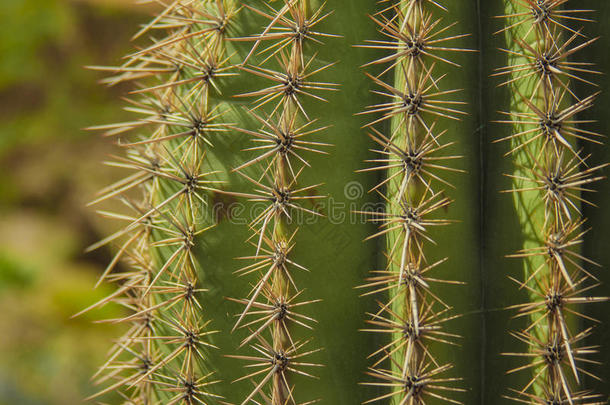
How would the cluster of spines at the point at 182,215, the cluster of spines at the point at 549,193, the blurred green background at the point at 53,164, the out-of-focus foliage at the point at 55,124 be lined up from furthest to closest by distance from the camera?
the out-of-focus foliage at the point at 55,124 < the blurred green background at the point at 53,164 < the cluster of spines at the point at 182,215 < the cluster of spines at the point at 549,193

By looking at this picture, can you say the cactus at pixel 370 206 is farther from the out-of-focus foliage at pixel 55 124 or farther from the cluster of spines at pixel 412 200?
the out-of-focus foliage at pixel 55 124

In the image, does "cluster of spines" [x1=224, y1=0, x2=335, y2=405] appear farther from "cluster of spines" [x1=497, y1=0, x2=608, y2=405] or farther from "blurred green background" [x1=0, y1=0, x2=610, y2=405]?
"blurred green background" [x1=0, y1=0, x2=610, y2=405]

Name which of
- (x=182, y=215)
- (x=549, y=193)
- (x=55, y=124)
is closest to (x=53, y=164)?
(x=55, y=124)

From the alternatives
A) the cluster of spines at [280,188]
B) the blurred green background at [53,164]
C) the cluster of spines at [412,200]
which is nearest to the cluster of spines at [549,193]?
the cluster of spines at [412,200]

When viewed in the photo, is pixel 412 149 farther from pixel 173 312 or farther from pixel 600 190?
pixel 173 312

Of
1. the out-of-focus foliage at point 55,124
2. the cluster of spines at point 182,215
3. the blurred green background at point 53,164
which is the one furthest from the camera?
the out-of-focus foliage at point 55,124

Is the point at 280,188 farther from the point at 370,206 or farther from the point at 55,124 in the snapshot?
the point at 55,124

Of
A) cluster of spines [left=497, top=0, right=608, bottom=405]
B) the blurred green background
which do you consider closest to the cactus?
cluster of spines [left=497, top=0, right=608, bottom=405]
